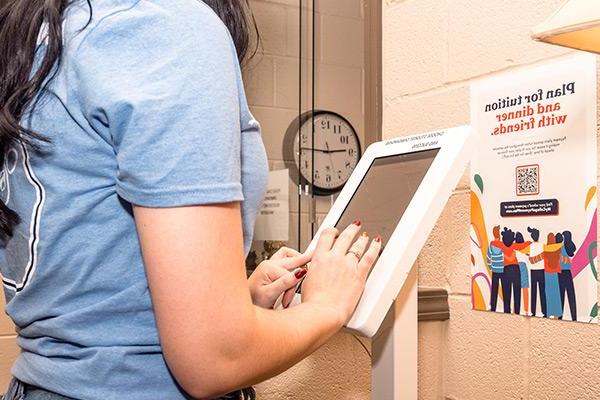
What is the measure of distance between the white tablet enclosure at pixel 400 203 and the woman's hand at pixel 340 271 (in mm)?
19

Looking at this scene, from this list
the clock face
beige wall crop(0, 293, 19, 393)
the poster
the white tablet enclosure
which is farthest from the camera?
beige wall crop(0, 293, 19, 393)

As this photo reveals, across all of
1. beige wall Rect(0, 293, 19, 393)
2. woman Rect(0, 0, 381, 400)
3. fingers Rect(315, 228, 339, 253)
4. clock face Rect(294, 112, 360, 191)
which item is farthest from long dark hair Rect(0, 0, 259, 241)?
beige wall Rect(0, 293, 19, 393)

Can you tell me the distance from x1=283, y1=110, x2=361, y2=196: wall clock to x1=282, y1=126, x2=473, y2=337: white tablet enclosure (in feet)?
2.40

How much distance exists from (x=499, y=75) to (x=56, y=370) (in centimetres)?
96

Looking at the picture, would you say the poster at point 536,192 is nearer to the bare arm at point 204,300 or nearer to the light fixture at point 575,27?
the light fixture at point 575,27

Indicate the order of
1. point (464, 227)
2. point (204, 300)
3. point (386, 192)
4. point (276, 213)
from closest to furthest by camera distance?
1. point (204, 300)
2. point (386, 192)
3. point (464, 227)
4. point (276, 213)

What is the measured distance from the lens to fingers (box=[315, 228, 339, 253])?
0.92 metres

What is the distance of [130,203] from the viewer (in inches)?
25.6

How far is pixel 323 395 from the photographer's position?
156 cm

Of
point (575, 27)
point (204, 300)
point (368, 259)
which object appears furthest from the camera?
point (368, 259)

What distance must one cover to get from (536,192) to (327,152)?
0.82 metres

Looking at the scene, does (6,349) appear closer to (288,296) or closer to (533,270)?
(288,296)

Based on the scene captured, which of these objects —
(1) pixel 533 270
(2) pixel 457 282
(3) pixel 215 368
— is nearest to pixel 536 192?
(1) pixel 533 270

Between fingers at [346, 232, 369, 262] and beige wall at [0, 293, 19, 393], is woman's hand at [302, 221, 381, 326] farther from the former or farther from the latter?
beige wall at [0, 293, 19, 393]
